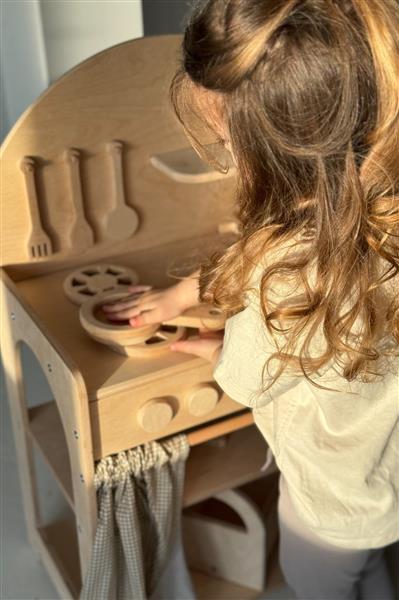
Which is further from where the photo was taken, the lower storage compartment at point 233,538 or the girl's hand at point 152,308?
the lower storage compartment at point 233,538

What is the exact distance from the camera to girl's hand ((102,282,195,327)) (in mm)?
1025

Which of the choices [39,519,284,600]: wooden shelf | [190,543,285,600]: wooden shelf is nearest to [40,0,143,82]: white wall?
[39,519,284,600]: wooden shelf

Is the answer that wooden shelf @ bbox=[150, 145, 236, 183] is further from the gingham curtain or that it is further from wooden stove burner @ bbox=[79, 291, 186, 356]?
the gingham curtain

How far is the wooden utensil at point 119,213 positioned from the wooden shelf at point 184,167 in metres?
0.06

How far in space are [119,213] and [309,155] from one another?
0.52 metres

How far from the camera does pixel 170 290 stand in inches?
41.0

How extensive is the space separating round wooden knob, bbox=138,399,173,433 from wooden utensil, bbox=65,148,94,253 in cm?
28

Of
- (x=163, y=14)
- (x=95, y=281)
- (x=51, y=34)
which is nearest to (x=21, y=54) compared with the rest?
(x=51, y=34)

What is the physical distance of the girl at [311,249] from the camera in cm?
65

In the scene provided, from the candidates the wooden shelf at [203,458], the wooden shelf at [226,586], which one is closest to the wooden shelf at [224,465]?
the wooden shelf at [203,458]

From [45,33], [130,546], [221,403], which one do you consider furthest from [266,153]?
[45,33]

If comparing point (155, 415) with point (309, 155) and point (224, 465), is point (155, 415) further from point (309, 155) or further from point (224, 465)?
point (309, 155)

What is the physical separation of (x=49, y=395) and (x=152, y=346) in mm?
806

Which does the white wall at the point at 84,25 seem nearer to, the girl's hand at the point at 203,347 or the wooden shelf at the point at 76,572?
the girl's hand at the point at 203,347
